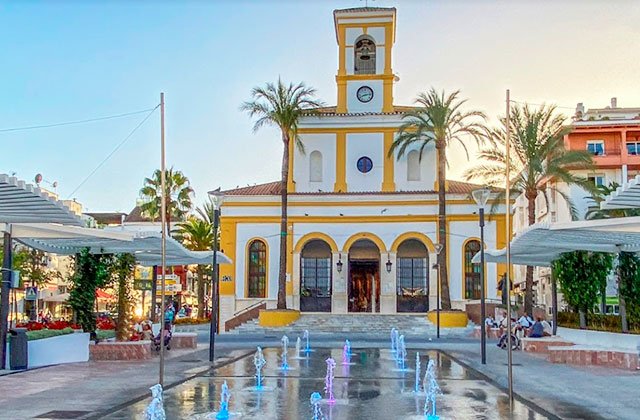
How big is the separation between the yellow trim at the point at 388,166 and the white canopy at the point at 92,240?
20.3 m

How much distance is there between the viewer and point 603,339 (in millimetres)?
21578

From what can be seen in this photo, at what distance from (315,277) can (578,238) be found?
25.1 m

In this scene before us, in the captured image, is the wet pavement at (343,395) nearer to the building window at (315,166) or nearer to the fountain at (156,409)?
the fountain at (156,409)

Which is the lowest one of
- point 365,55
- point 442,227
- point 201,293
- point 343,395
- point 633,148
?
point 343,395

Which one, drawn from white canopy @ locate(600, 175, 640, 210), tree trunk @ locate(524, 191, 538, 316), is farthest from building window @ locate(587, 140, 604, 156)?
white canopy @ locate(600, 175, 640, 210)

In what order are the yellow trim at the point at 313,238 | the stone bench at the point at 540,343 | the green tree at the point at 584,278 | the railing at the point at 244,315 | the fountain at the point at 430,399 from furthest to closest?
the yellow trim at the point at 313,238, the railing at the point at 244,315, the green tree at the point at 584,278, the stone bench at the point at 540,343, the fountain at the point at 430,399

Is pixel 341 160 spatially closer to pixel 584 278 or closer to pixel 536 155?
pixel 536 155

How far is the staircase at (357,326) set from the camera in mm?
36375

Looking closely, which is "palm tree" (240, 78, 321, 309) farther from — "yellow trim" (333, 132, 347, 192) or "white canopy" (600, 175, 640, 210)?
"white canopy" (600, 175, 640, 210)

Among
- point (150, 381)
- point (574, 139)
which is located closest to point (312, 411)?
point (150, 381)

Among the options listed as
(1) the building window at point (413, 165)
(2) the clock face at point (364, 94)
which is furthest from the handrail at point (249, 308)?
(2) the clock face at point (364, 94)

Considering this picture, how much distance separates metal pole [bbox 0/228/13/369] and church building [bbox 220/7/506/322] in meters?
24.6

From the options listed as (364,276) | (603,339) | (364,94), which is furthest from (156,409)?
(364,94)

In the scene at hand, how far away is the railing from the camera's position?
38.9 m
